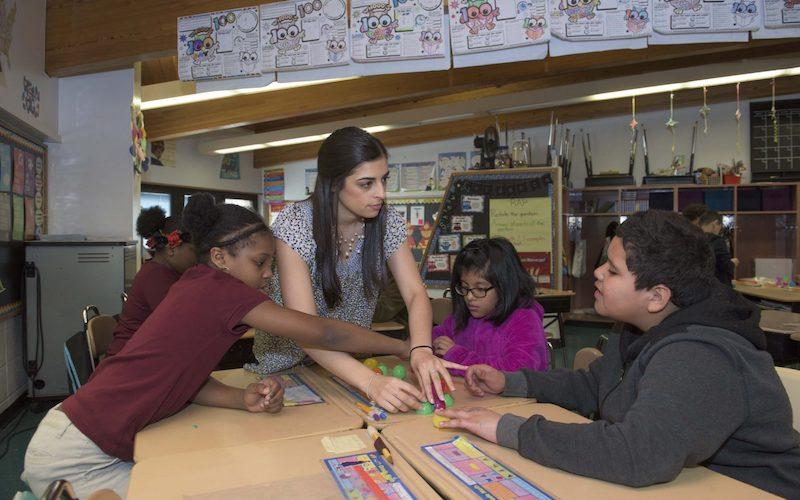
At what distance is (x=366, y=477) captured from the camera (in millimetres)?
977

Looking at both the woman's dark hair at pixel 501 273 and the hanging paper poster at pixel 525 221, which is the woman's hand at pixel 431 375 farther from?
the hanging paper poster at pixel 525 221

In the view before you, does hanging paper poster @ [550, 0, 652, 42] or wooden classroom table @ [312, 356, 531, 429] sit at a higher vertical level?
hanging paper poster @ [550, 0, 652, 42]

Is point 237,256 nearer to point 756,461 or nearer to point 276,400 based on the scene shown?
point 276,400

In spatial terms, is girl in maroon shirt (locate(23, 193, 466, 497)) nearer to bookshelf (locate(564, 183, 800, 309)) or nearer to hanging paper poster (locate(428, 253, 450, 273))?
hanging paper poster (locate(428, 253, 450, 273))

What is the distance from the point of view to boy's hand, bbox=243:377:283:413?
137cm

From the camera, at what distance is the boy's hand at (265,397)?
4.50 feet

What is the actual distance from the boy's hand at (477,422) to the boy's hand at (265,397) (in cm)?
44

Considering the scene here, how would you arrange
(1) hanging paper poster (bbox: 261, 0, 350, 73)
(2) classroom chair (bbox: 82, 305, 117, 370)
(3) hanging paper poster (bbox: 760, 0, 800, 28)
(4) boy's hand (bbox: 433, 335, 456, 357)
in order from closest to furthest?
(4) boy's hand (bbox: 433, 335, 456, 357), (2) classroom chair (bbox: 82, 305, 117, 370), (3) hanging paper poster (bbox: 760, 0, 800, 28), (1) hanging paper poster (bbox: 261, 0, 350, 73)

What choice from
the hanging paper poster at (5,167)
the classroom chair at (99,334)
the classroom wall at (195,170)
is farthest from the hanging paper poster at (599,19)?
the classroom wall at (195,170)

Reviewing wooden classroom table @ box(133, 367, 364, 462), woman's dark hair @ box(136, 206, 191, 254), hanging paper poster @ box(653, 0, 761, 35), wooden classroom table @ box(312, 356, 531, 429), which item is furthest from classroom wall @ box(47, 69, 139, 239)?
hanging paper poster @ box(653, 0, 761, 35)

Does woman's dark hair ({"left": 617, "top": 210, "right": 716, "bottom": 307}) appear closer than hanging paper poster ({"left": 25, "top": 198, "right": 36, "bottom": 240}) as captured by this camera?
Yes

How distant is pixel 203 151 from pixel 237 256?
705cm

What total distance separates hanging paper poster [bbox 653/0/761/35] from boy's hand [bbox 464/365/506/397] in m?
2.10

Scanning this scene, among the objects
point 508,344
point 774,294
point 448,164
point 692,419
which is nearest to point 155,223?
point 508,344
